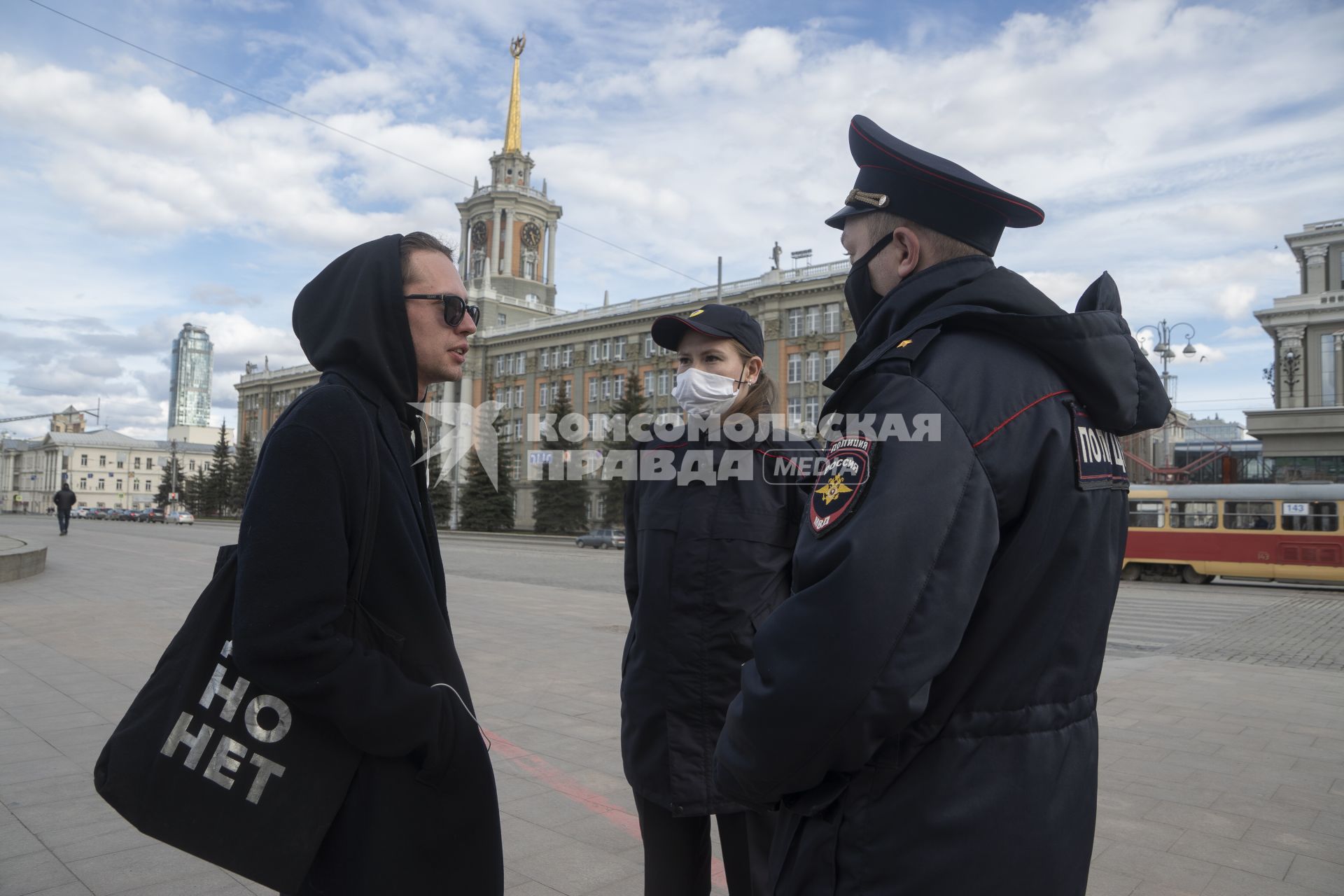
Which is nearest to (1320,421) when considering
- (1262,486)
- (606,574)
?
(1262,486)

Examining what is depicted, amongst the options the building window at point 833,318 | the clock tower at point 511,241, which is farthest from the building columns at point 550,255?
the building window at point 833,318

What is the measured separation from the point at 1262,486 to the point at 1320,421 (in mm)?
30382

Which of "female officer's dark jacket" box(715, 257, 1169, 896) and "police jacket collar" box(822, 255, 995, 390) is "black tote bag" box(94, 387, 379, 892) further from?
"police jacket collar" box(822, 255, 995, 390)

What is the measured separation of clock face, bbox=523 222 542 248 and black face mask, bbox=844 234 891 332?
91501mm

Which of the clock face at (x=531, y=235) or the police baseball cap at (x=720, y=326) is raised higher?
the clock face at (x=531, y=235)

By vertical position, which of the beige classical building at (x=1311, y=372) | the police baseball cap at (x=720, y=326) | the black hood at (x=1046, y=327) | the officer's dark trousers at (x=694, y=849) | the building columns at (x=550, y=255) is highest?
the building columns at (x=550, y=255)

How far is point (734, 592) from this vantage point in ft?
9.07

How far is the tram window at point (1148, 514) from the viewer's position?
2412cm

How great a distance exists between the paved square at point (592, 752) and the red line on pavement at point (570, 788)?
18 mm

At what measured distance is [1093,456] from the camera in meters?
1.64

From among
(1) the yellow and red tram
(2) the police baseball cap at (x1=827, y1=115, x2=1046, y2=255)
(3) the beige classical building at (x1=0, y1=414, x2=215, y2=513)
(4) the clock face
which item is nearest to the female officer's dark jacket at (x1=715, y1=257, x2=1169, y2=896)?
(2) the police baseball cap at (x1=827, y1=115, x2=1046, y2=255)

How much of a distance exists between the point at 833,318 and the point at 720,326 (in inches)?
2110

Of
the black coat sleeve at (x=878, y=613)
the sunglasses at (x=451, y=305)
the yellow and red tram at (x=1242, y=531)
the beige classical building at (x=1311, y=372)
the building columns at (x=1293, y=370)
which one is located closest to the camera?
the black coat sleeve at (x=878, y=613)

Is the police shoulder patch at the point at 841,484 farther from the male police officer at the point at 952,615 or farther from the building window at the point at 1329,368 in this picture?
the building window at the point at 1329,368
